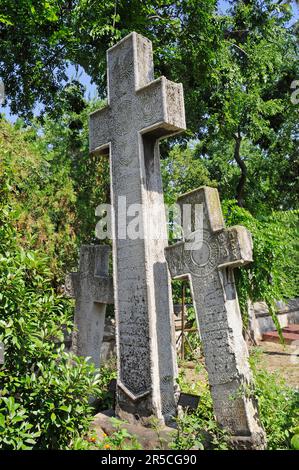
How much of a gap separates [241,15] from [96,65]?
4464 millimetres

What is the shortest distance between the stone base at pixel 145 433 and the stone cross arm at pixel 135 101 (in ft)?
9.09

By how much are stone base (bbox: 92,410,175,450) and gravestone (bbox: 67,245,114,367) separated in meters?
0.98

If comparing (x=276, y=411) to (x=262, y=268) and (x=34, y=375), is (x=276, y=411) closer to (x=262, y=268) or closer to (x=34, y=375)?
(x=262, y=268)

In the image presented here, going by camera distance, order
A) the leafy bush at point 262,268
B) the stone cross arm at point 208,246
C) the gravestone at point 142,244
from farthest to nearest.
Result: 1. the leafy bush at point 262,268
2. the gravestone at point 142,244
3. the stone cross arm at point 208,246

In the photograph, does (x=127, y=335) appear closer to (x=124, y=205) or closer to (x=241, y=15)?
(x=124, y=205)

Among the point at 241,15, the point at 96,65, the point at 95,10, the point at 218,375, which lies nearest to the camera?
the point at 218,375

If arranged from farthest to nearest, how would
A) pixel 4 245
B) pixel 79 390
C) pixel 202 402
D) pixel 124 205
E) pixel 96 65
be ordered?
pixel 96 65 < pixel 124 205 < pixel 202 402 < pixel 4 245 < pixel 79 390

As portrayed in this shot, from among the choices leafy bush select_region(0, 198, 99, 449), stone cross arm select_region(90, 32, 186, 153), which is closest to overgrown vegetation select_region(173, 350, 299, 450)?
leafy bush select_region(0, 198, 99, 449)

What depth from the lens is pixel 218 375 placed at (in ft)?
11.8

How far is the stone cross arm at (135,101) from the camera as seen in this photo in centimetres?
418

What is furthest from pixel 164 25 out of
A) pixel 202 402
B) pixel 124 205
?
A: pixel 202 402

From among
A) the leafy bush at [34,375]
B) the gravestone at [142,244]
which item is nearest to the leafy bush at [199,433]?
the gravestone at [142,244]

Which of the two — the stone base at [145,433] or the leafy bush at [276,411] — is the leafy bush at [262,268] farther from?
the stone base at [145,433]

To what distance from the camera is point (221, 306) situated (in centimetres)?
364
